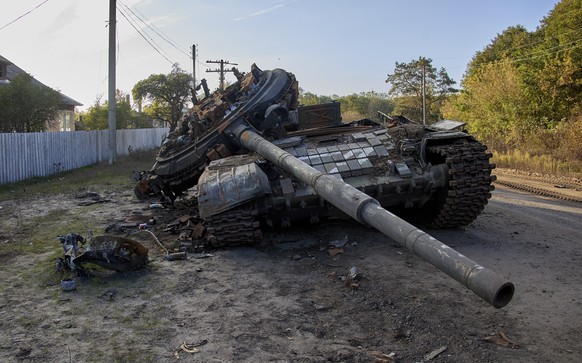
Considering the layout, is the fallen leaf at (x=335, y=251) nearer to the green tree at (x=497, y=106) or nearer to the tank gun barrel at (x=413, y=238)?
the tank gun barrel at (x=413, y=238)

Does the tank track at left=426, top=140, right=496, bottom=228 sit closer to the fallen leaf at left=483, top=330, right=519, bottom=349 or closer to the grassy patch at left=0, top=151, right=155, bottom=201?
the fallen leaf at left=483, top=330, right=519, bottom=349

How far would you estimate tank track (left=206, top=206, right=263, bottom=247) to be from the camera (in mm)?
7441

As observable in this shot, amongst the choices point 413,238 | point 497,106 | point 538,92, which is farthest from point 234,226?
point 497,106

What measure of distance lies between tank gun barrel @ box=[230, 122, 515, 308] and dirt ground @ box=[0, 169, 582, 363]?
1.18m

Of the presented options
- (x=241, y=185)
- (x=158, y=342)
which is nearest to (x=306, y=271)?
(x=241, y=185)

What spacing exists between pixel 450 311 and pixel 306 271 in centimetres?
216

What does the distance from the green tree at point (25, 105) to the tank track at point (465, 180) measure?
61.3 feet

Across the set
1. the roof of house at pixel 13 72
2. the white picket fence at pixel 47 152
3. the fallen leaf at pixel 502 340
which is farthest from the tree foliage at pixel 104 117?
the fallen leaf at pixel 502 340

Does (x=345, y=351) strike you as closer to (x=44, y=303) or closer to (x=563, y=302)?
(x=563, y=302)

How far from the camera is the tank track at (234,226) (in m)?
7.44

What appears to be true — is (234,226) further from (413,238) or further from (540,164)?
(540,164)

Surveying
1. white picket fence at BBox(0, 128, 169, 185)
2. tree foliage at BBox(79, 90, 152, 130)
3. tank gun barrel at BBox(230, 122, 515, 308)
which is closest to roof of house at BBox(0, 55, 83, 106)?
tree foliage at BBox(79, 90, 152, 130)

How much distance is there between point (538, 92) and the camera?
85.9 ft

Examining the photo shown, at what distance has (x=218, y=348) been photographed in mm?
4695
